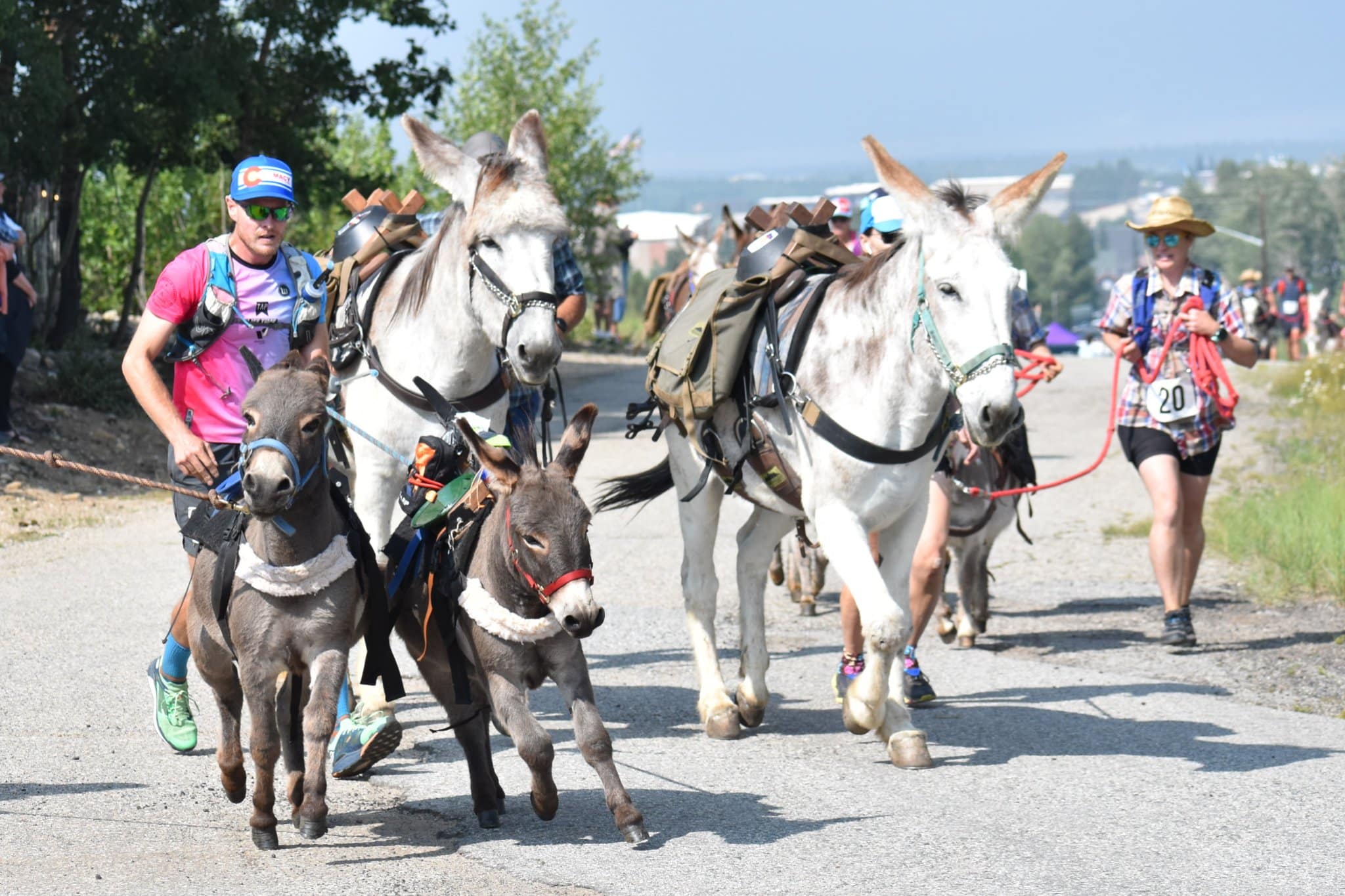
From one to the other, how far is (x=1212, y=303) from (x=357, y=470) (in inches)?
197

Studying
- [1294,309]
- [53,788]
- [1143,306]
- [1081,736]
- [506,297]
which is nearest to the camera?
[53,788]

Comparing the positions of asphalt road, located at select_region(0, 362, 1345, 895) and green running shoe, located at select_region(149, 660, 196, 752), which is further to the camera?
green running shoe, located at select_region(149, 660, 196, 752)

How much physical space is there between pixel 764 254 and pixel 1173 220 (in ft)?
9.48

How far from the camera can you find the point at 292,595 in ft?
18.2

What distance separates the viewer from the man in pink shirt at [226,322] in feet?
20.5

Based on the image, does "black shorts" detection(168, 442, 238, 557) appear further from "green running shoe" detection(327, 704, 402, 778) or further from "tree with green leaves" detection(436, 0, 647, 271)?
"tree with green leaves" detection(436, 0, 647, 271)

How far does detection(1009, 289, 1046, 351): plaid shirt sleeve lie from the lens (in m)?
8.71

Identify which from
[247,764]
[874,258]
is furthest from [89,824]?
[874,258]

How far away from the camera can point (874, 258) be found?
23.1 ft

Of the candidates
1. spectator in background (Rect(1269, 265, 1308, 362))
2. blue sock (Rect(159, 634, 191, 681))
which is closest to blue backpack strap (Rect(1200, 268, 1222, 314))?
blue sock (Rect(159, 634, 191, 681))

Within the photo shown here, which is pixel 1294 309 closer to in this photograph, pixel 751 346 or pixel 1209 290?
pixel 1209 290

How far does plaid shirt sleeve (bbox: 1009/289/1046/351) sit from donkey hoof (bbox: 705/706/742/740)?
2.46m

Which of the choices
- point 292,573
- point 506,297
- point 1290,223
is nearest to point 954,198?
point 506,297

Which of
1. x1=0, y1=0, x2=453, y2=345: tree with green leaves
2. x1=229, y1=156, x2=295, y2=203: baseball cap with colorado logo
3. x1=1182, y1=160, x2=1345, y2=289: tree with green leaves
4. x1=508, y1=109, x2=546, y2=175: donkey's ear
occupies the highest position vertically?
x1=0, y1=0, x2=453, y2=345: tree with green leaves
